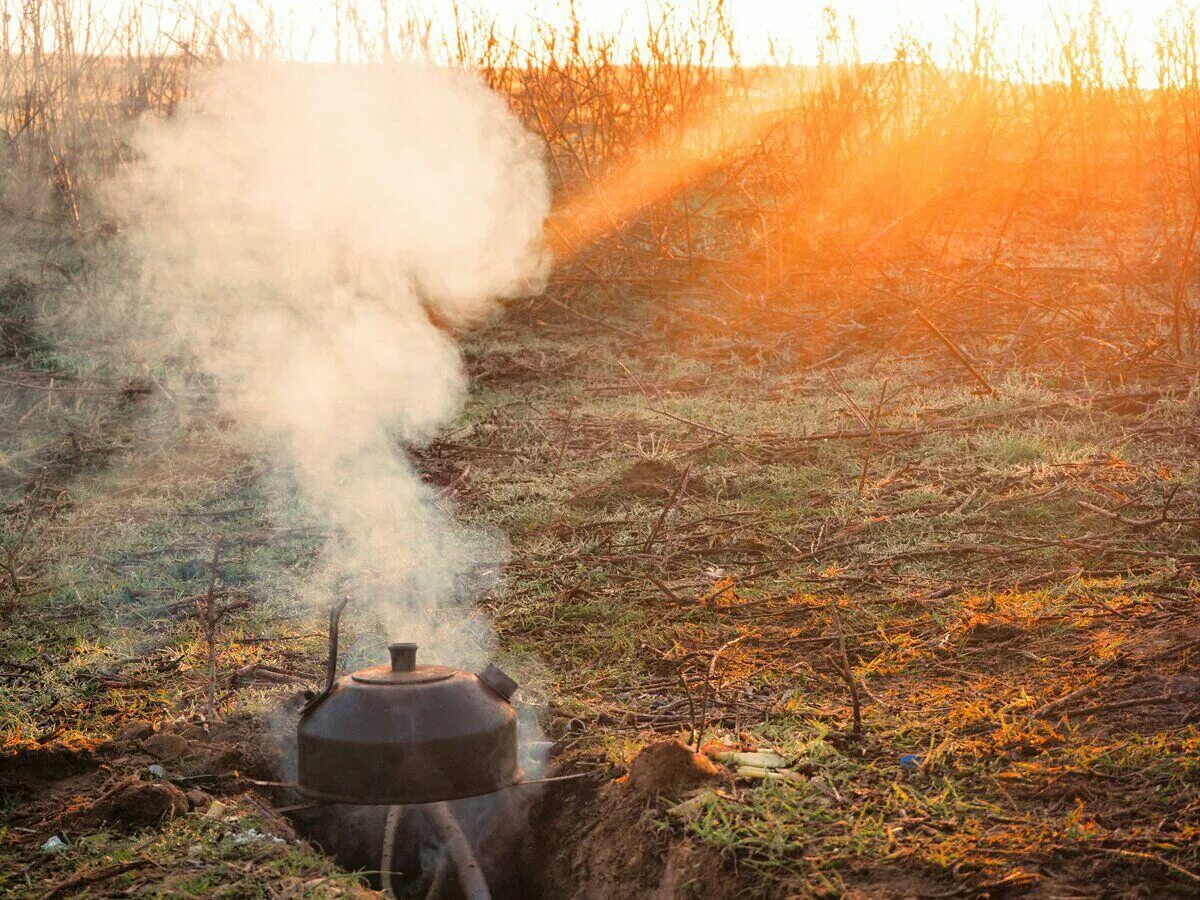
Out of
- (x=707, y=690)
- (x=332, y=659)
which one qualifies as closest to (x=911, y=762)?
(x=707, y=690)

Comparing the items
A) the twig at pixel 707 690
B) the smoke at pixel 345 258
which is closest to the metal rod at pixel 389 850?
the twig at pixel 707 690

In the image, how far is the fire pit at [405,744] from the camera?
3242mm

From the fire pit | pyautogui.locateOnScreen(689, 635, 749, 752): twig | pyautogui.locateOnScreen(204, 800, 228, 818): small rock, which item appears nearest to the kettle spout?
the fire pit

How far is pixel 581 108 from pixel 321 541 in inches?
262

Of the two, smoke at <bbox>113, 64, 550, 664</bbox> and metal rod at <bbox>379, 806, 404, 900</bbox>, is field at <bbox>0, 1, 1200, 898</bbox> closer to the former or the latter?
metal rod at <bbox>379, 806, 404, 900</bbox>

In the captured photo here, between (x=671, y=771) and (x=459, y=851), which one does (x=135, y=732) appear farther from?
(x=671, y=771)

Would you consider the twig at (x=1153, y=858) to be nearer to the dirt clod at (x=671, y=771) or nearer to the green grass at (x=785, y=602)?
the green grass at (x=785, y=602)

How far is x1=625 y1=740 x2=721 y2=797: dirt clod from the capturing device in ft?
10.5

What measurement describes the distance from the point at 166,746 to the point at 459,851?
3.40ft

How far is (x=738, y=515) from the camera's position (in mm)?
6262

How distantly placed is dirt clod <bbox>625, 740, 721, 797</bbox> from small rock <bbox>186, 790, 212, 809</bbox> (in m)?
1.23

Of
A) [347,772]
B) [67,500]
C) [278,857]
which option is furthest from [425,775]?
[67,500]

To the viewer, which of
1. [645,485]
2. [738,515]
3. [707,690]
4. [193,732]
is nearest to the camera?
[707,690]

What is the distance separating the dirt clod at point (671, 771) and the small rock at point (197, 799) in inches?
48.6
